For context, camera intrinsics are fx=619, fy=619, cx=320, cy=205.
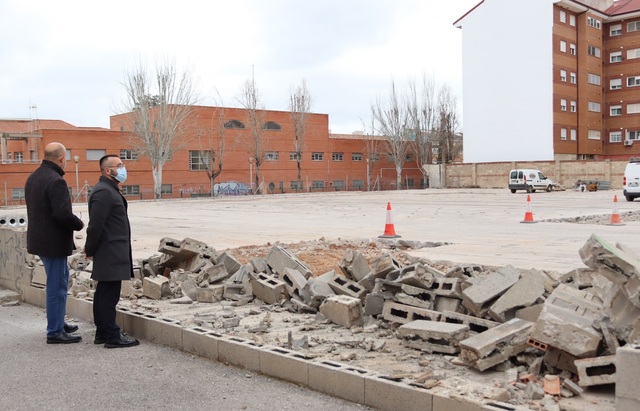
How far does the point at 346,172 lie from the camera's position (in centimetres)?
7300

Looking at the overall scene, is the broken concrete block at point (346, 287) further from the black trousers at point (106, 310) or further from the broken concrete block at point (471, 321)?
the black trousers at point (106, 310)

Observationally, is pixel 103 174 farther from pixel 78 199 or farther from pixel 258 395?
pixel 78 199

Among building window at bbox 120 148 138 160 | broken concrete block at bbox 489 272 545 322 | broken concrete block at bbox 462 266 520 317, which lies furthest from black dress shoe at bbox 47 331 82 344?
building window at bbox 120 148 138 160

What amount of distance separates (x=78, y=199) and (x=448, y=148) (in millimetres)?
47690

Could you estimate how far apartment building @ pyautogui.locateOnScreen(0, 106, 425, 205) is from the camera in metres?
52.7

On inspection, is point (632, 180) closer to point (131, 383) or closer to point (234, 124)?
point (131, 383)

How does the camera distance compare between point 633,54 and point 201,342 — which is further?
point 633,54

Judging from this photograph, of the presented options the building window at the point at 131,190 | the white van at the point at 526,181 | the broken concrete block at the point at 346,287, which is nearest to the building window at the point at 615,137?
the white van at the point at 526,181

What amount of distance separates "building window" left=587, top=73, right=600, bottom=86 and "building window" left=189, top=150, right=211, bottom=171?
134 feet

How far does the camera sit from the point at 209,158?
61.1 meters

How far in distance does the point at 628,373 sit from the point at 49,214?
5625mm

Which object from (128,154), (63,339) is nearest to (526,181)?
(128,154)

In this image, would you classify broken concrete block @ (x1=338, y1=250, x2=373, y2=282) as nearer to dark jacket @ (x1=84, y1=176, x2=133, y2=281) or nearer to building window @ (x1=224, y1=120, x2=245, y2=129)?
dark jacket @ (x1=84, y1=176, x2=133, y2=281)

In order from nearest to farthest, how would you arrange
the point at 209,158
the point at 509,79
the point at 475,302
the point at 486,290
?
1. the point at 475,302
2. the point at 486,290
3. the point at 209,158
4. the point at 509,79
